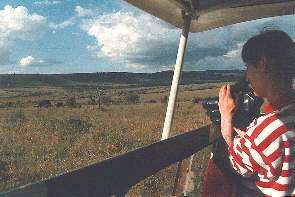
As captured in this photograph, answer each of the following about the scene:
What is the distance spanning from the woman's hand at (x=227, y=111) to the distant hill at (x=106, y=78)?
154510 millimetres

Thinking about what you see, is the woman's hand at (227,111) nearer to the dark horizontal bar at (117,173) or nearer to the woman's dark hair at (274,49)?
the woman's dark hair at (274,49)

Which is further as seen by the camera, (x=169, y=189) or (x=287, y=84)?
(x=169, y=189)

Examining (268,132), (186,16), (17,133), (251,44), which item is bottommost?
(17,133)

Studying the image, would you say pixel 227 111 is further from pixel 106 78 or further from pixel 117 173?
pixel 106 78

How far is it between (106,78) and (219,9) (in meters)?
183

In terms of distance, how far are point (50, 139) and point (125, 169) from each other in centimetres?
1589

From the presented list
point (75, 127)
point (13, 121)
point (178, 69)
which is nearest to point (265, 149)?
point (178, 69)

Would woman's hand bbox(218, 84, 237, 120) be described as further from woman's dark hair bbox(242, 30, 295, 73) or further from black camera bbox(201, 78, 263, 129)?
woman's dark hair bbox(242, 30, 295, 73)

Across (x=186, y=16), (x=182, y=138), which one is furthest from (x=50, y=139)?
(x=182, y=138)

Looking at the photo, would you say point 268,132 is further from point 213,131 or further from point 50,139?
point 50,139

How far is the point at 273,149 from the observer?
7.16 ft

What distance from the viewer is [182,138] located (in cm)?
279

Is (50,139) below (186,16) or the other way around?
below

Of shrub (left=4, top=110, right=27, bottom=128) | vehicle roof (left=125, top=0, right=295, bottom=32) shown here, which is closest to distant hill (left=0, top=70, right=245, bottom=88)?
shrub (left=4, top=110, right=27, bottom=128)
